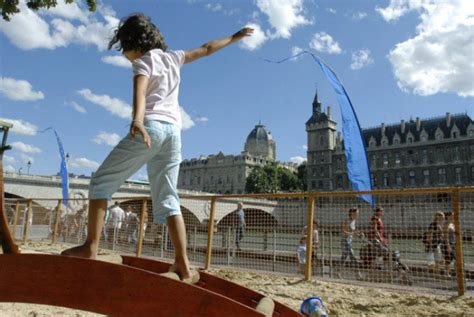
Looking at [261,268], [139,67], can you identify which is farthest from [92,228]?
[261,268]

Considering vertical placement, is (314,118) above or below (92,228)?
above

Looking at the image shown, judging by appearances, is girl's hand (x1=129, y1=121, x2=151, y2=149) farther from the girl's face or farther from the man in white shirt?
the man in white shirt

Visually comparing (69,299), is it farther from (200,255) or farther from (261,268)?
(200,255)

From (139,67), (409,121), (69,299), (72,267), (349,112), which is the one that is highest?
(409,121)

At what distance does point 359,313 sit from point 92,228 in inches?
131

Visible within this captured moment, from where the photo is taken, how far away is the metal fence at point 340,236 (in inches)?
261

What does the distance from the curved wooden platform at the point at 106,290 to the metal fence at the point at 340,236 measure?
199 inches

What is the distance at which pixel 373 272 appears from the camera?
6.95 meters

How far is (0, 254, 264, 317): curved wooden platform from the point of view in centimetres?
205

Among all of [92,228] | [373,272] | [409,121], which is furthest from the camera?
[409,121]

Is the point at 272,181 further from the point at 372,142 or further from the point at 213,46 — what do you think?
the point at 213,46

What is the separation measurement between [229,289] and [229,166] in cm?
11751

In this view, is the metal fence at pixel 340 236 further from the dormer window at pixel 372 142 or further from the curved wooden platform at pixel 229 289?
the dormer window at pixel 372 142

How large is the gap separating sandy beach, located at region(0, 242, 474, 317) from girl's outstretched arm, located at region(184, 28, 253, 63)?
233cm
